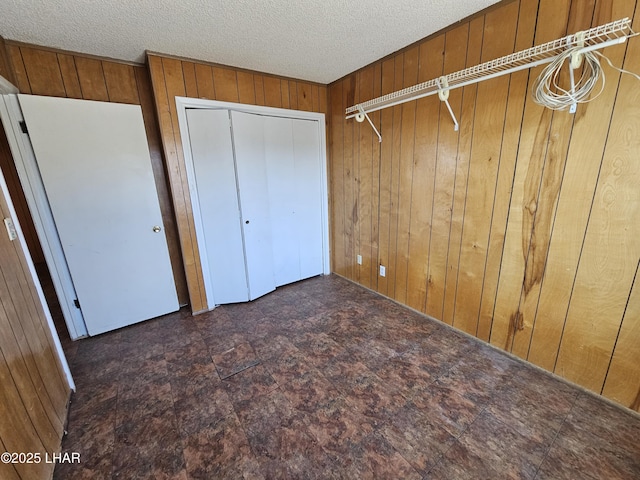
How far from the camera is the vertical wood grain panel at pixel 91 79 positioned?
83.1 inches

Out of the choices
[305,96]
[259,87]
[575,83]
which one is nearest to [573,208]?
[575,83]

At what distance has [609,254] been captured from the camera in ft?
4.71

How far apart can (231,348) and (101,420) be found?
2.72ft

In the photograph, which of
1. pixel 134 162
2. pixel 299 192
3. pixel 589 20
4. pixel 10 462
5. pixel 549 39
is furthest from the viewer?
pixel 299 192

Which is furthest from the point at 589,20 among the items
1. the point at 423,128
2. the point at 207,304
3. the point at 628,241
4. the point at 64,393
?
the point at 64,393

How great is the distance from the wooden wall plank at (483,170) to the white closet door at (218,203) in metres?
2.05

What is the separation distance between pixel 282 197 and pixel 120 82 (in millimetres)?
1707

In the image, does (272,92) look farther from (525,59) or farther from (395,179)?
(525,59)

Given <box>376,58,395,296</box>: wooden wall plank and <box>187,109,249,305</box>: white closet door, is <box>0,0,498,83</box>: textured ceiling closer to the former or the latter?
<box>376,58,395,296</box>: wooden wall plank

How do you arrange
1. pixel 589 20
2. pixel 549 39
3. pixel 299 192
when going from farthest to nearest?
pixel 299 192 → pixel 549 39 → pixel 589 20

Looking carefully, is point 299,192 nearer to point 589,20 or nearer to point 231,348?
point 231,348

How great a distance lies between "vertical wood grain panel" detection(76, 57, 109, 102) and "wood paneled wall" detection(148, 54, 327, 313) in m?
0.46

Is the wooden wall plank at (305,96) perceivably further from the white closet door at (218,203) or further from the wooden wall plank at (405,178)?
the wooden wall plank at (405,178)

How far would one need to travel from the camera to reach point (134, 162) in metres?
2.31
